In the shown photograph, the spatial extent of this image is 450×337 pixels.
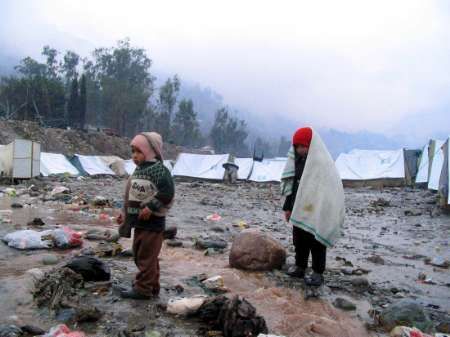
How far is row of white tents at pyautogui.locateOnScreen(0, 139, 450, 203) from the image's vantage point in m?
16.9

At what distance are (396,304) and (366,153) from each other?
22523mm

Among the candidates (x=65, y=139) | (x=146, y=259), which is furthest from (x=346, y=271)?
(x=65, y=139)

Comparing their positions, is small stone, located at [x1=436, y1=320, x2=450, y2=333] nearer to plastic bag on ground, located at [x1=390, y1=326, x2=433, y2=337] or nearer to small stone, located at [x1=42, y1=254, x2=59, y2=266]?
plastic bag on ground, located at [x1=390, y1=326, x2=433, y2=337]

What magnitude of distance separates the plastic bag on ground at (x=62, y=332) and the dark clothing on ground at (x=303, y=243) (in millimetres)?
2050

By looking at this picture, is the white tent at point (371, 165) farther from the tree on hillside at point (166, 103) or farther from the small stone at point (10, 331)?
the tree on hillside at point (166, 103)

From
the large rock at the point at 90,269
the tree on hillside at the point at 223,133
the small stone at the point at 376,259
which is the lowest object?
the small stone at the point at 376,259

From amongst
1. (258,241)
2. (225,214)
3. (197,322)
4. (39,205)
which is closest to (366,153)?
(225,214)

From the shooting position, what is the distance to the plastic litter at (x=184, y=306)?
2508 millimetres

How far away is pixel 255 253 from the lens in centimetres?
379

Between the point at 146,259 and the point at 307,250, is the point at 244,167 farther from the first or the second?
the point at 146,259

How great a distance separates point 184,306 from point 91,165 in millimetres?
20729

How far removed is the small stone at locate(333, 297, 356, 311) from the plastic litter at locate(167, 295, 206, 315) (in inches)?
43.3

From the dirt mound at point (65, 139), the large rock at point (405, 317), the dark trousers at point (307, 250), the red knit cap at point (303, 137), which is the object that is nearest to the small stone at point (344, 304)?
the large rock at point (405, 317)

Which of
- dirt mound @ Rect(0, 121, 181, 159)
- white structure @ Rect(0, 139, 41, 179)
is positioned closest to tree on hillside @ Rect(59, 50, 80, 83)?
dirt mound @ Rect(0, 121, 181, 159)
